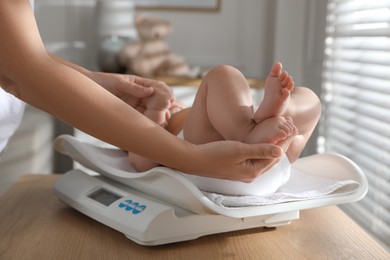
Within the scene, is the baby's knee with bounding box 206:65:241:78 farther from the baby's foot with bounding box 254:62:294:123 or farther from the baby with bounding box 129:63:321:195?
the baby's foot with bounding box 254:62:294:123

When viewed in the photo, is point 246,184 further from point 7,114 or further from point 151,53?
point 151,53

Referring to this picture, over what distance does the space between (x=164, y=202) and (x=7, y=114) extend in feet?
1.13

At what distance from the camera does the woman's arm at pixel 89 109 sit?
65 cm

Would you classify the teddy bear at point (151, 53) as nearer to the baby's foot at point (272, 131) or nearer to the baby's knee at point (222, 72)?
the baby's knee at point (222, 72)

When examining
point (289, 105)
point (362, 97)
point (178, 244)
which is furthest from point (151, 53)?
point (178, 244)

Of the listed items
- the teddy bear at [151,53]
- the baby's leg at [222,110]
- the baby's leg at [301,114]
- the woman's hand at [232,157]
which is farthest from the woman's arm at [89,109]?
the teddy bear at [151,53]

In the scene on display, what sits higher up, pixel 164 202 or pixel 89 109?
pixel 89 109

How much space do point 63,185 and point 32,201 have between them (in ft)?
0.24

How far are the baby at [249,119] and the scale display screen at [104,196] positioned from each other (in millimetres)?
75

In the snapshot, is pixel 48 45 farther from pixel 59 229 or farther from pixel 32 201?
pixel 59 229

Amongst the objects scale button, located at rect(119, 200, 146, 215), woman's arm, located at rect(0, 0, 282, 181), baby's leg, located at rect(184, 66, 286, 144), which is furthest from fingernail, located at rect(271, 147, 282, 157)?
scale button, located at rect(119, 200, 146, 215)

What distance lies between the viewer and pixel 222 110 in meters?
0.90

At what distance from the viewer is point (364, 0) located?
5.81ft

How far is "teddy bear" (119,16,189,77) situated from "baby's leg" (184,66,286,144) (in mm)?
1253
